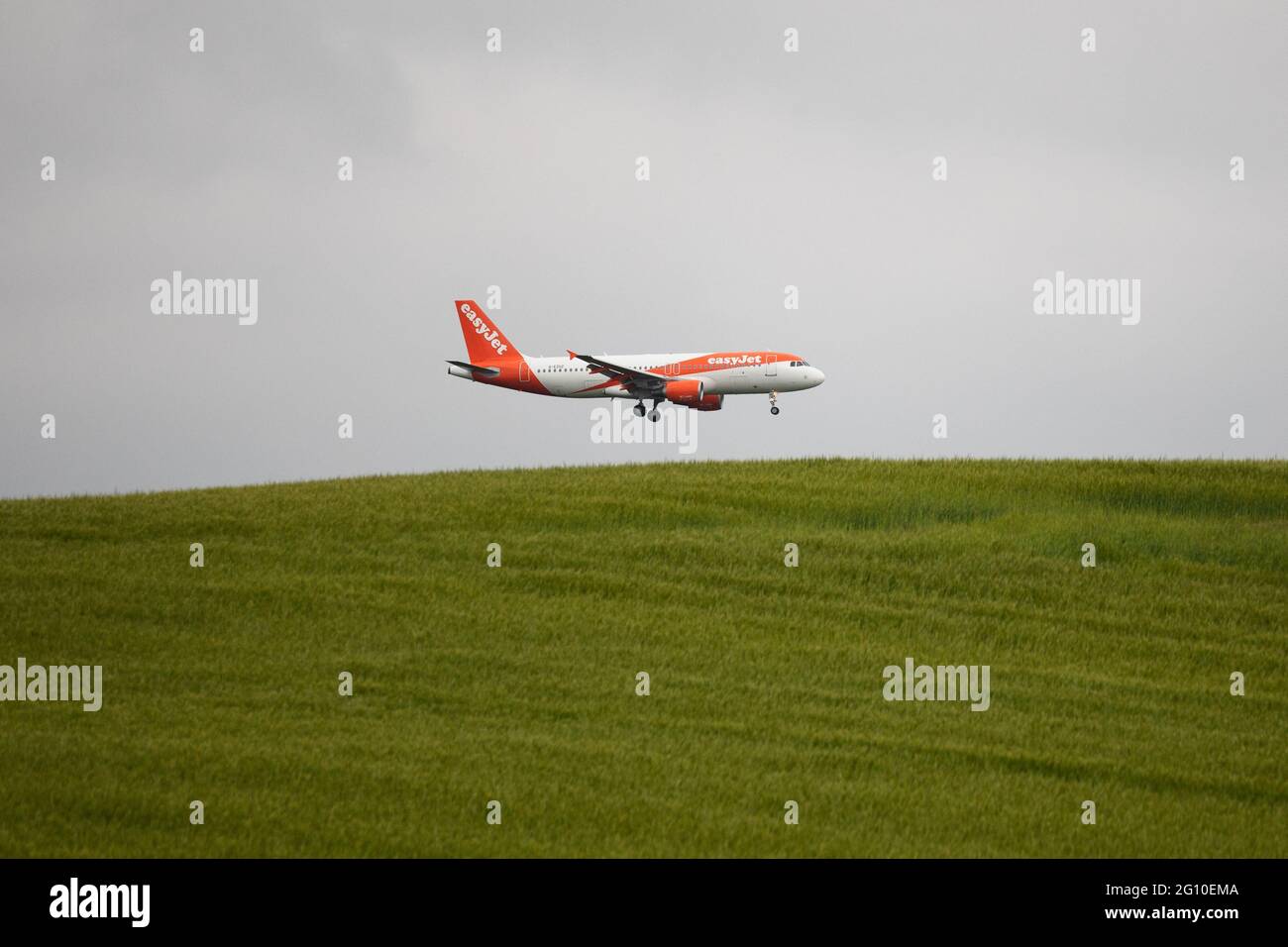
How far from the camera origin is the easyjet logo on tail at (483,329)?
8869 centimetres

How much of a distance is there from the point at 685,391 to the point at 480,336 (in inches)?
769

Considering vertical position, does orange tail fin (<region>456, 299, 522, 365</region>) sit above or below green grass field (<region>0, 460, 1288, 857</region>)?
above

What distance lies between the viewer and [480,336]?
8944 centimetres

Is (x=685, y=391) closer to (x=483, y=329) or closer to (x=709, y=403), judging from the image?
(x=709, y=403)

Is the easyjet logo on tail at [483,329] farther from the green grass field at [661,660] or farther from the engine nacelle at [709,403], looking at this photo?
the green grass field at [661,660]

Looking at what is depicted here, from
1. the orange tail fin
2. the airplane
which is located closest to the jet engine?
the airplane

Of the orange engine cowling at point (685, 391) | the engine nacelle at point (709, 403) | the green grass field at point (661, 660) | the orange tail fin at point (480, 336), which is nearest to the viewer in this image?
the green grass field at point (661, 660)

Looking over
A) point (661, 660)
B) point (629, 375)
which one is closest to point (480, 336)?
point (629, 375)

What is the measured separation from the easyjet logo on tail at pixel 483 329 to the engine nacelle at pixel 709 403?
16.8m

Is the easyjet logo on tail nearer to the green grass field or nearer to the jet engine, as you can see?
the jet engine

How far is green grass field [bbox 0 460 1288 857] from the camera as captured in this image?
80.8 ft

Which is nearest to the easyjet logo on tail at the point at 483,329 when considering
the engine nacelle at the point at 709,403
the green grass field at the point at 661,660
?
the engine nacelle at the point at 709,403

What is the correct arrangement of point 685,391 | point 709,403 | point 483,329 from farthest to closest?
1. point 483,329
2. point 709,403
3. point 685,391
